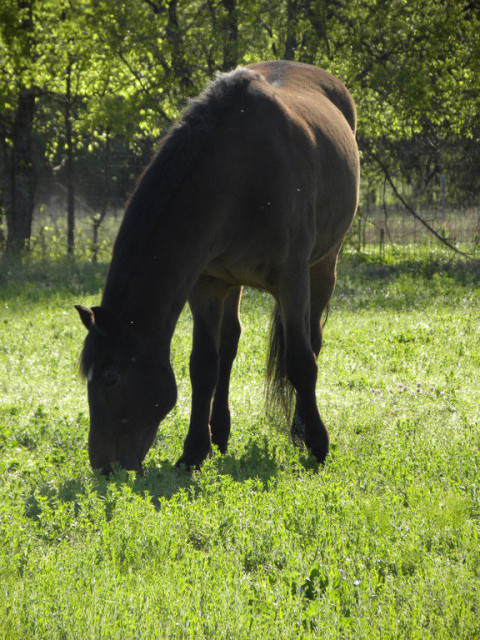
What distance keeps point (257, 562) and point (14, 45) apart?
1627 centimetres

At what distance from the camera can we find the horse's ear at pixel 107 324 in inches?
162

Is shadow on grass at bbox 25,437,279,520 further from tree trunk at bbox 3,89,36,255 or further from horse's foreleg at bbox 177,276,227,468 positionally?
tree trunk at bbox 3,89,36,255

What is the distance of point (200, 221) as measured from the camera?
4586 millimetres

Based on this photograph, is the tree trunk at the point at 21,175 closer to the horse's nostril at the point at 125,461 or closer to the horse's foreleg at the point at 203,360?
the horse's foreleg at the point at 203,360

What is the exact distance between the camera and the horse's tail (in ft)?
19.8

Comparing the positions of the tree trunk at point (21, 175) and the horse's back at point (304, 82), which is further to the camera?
the tree trunk at point (21, 175)

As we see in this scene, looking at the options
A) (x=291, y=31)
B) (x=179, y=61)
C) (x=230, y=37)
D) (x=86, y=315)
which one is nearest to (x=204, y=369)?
(x=86, y=315)

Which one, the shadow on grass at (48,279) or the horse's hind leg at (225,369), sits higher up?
the horse's hind leg at (225,369)

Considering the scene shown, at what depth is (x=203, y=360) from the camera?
561 cm

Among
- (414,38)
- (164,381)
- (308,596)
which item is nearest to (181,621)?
(308,596)

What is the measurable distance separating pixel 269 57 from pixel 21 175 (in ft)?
20.3

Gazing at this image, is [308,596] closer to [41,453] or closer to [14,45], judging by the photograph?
[41,453]

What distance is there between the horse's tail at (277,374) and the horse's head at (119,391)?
1736 millimetres

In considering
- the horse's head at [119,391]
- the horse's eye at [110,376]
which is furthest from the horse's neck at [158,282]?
the horse's eye at [110,376]
